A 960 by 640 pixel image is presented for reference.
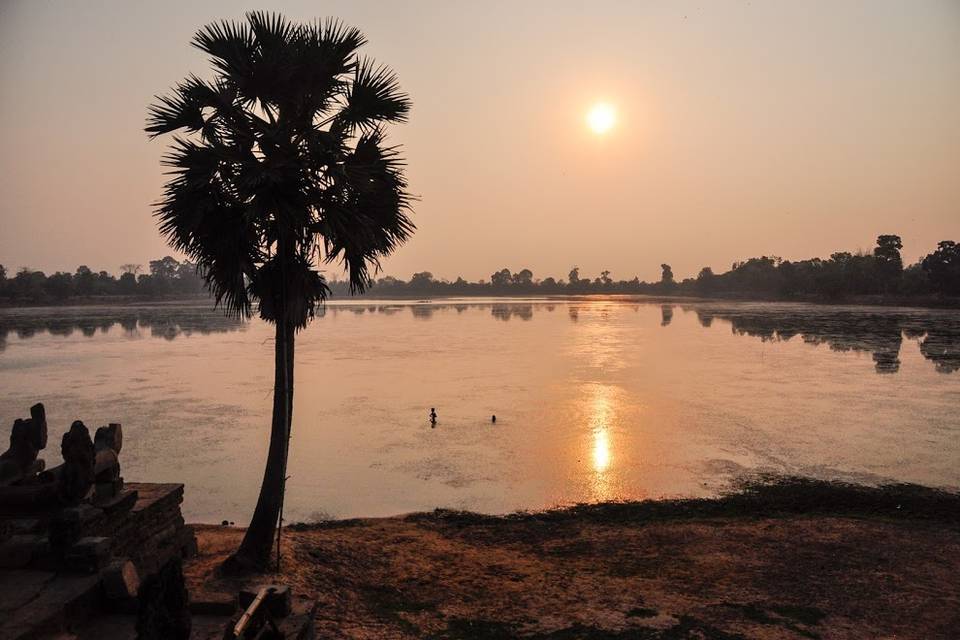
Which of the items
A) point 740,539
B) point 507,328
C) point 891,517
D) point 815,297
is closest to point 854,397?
point 891,517

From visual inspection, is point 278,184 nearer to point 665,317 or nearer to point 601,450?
point 601,450

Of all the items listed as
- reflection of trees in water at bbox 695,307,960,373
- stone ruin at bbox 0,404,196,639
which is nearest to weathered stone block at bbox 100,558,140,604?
stone ruin at bbox 0,404,196,639

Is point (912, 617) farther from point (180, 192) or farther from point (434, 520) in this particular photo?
point (180, 192)

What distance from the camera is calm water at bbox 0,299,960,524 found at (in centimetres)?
1650

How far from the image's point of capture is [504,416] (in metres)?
24.5

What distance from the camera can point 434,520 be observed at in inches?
545

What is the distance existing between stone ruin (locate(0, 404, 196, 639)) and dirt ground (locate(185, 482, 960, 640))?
37.7 inches

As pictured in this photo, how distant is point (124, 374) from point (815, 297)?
141 metres

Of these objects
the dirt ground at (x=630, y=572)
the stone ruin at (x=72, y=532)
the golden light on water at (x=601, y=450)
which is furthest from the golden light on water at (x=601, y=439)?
the stone ruin at (x=72, y=532)

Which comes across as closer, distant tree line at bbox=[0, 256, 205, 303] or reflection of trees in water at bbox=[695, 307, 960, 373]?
reflection of trees in water at bbox=[695, 307, 960, 373]

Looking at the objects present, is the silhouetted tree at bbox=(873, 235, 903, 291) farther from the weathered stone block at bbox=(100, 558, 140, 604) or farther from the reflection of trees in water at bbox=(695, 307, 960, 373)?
the weathered stone block at bbox=(100, 558, 140, 604)

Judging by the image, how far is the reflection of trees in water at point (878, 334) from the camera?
40.2 meters

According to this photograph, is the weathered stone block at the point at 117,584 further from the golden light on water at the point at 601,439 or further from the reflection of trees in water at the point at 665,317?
the reflection of trees in water at the point at 665,317

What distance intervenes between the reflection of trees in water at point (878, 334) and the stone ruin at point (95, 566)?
38.2 m
